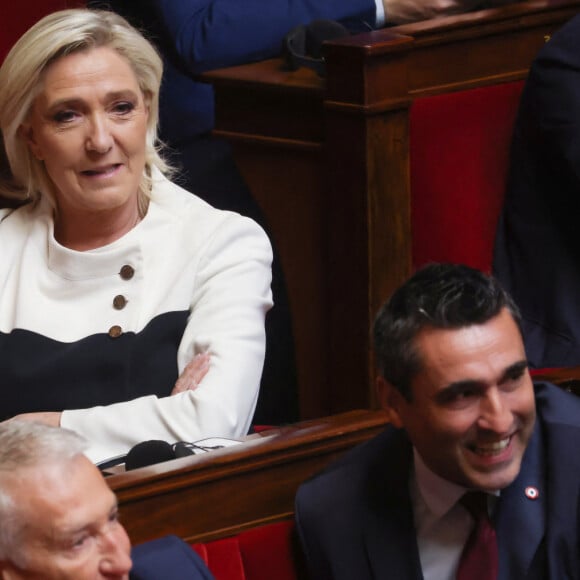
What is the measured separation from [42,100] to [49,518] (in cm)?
82

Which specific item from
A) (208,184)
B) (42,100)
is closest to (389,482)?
(42,100)

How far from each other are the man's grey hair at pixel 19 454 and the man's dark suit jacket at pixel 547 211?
107 centimetres

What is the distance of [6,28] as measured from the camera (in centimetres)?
270

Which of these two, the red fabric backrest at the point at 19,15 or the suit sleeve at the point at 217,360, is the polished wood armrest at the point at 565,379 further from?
the red fabric backrest at the point at 19,15

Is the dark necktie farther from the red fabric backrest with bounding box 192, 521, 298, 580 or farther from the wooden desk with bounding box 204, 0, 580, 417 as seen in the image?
the wooden desk with bounding box 204, 0, 580, 417

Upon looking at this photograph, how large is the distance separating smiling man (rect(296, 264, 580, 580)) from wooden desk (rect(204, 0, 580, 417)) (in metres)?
0.64

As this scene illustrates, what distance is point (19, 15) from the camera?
2693 mm

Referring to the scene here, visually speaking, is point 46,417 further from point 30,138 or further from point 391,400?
point 391,400

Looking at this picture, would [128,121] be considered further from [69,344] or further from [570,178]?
[570,178]

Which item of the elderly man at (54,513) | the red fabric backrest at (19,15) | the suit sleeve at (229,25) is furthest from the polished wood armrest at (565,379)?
the red fabric backrest at (19,15)

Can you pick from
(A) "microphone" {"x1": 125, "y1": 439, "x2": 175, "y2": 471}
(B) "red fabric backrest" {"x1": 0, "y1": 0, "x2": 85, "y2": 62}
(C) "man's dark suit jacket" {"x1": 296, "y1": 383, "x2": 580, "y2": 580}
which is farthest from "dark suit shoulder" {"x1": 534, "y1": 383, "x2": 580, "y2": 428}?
(B) "red fabric backrest" {"x1": 0, "y1": 0, "x2": 85, "y2": 62}

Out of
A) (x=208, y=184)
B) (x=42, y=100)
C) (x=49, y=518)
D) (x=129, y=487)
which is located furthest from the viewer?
(x=208, y=184)

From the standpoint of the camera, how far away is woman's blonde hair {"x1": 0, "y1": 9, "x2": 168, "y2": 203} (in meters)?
2.02

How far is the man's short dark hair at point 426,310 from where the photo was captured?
1.60 metres
